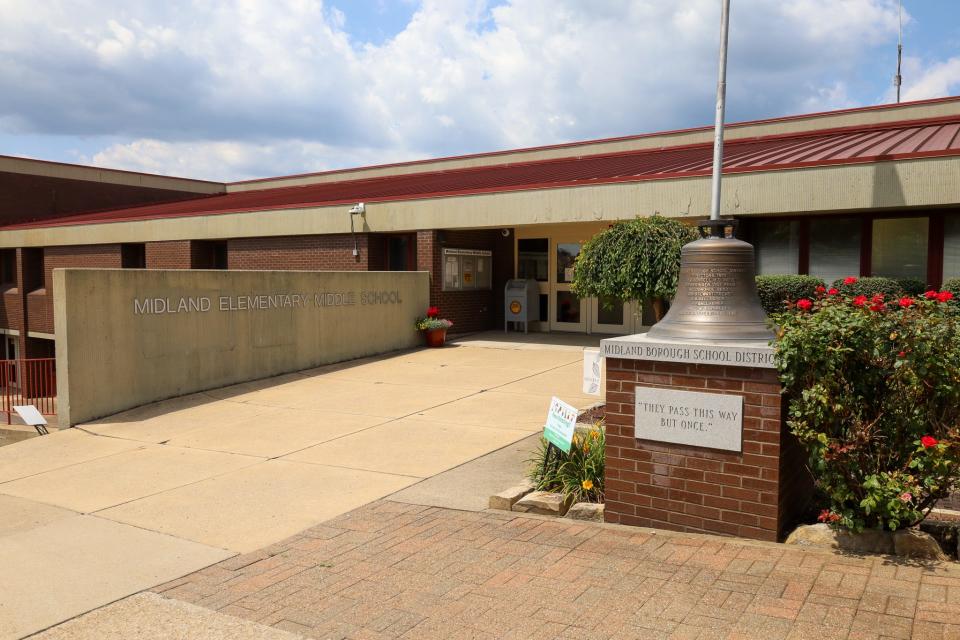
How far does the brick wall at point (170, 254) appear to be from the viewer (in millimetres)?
22984

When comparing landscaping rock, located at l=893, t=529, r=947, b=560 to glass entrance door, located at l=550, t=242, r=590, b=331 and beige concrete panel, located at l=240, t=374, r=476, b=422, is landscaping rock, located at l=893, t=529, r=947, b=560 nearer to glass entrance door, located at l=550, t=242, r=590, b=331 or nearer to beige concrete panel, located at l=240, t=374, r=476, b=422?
beige concrete panel, located at l=240, t=374, r=476, b=422

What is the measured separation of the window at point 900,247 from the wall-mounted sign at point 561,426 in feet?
32.8

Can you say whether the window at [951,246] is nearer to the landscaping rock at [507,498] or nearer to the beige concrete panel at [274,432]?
the beige concrete panel at [274,432]

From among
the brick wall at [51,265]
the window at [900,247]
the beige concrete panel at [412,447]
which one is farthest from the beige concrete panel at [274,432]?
the brick wall at [51,265]

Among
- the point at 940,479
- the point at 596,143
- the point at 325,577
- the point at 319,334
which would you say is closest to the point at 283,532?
the point at 325,577

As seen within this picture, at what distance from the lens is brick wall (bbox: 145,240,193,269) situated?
22984mm

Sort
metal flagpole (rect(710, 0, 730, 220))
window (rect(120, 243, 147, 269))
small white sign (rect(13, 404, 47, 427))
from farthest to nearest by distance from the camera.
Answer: window (rect(120, 243, 147, 269)), metal flagpole (rect(710, 0, 730, 220)), small white sign (rect(13, 404, 47, 427))

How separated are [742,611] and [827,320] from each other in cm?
191

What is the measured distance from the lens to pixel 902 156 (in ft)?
40.7

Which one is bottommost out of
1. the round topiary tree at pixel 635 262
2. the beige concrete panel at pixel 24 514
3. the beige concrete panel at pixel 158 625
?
the beige concrete panel at pixel 24 514

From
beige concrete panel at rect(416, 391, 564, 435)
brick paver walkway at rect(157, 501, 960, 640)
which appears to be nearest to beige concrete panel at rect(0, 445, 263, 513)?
brick paver walkway at rect(157, 501, 960, 640)

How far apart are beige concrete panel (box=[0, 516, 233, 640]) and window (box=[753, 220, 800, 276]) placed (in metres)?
12.1

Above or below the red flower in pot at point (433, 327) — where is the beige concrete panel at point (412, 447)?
below

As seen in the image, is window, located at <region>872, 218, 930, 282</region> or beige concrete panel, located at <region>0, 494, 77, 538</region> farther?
window, located at <region>872, 218, 930, 282</region>
